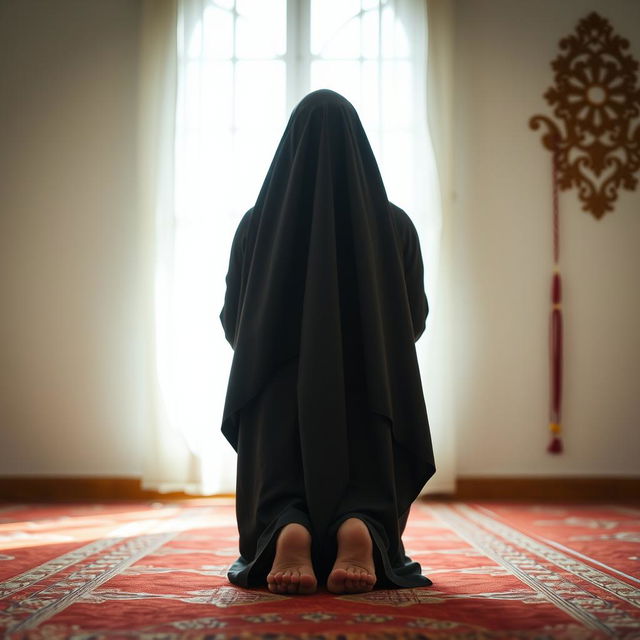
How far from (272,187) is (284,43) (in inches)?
103

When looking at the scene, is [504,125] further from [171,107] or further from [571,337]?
[171,107]

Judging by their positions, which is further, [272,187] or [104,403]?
[104,403]

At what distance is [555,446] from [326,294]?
8.78 feet

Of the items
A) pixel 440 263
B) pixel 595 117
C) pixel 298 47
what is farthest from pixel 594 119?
pixel 298 47

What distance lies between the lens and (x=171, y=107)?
405 centimetres

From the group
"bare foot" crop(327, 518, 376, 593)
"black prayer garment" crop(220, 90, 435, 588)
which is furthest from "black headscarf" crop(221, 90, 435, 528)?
"bare foot" crop(327, 518, 376, 593)

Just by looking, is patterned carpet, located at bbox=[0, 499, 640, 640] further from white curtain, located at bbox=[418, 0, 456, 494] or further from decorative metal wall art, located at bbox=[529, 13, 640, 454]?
decorative metal wall art, located at bbox=[529, 13, 640, 454]

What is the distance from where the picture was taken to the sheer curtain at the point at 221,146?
394cm

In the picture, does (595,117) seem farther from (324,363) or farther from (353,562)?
(353,562)

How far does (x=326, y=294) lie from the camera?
1.71 m

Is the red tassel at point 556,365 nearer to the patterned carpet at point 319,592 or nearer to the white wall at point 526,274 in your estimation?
the white wall at point 526,274

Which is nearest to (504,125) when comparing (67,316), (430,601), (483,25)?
(483,25)

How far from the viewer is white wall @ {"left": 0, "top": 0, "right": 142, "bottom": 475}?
4043mm

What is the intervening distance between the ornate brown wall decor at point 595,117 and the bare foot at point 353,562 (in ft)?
10.0
